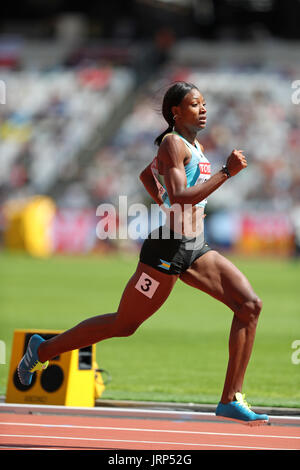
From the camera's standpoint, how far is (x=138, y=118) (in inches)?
1539

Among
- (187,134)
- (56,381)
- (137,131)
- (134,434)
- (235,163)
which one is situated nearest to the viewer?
(235,163)

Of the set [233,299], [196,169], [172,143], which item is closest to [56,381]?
[233,299]

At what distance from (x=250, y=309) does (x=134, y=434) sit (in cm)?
125

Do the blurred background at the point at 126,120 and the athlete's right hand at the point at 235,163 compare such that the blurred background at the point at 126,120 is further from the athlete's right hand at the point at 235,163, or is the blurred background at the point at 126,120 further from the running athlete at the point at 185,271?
the athlete's right hand at the point at 235,163

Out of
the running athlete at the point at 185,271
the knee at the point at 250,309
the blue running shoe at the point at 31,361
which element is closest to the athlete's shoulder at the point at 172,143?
the running athlete at the point at 185,271

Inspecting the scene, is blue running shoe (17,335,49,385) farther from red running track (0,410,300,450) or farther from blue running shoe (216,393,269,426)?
blue running shoe (216,393,269,426)

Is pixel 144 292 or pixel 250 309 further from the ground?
pixel 144 292

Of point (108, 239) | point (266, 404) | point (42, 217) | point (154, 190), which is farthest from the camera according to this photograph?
point (108, 239)

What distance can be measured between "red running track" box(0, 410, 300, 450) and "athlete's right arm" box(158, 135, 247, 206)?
5.40 ft

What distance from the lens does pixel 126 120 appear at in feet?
130

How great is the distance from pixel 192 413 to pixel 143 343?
18.5 ft

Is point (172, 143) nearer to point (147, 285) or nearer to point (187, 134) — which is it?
point (187, 134)
